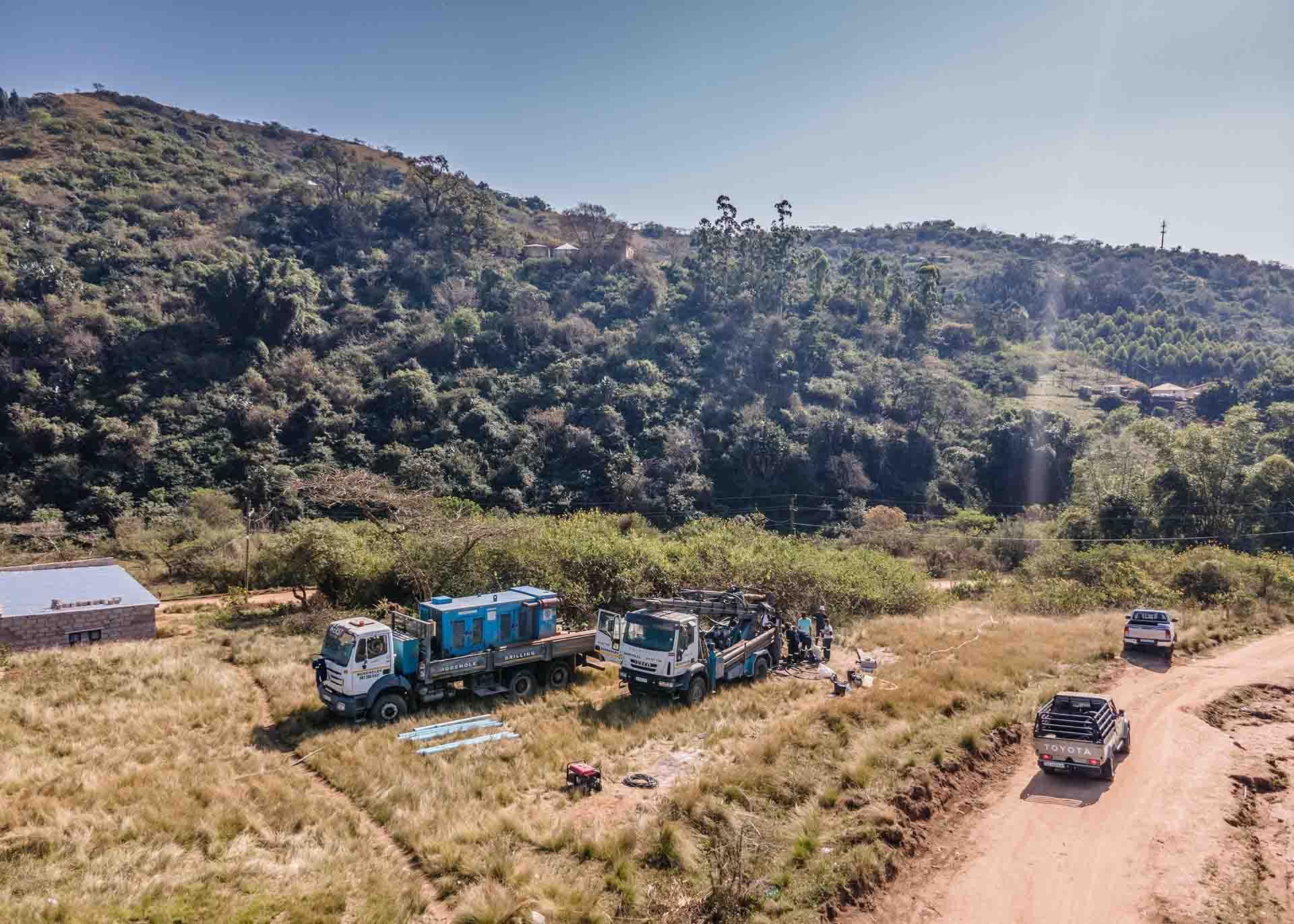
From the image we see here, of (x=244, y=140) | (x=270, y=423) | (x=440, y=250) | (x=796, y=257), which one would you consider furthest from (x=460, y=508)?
(x=244, y=140)

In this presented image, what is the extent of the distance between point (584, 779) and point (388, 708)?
21.8 ft

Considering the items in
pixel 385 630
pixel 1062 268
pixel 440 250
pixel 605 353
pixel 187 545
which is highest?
pixel 1062 268

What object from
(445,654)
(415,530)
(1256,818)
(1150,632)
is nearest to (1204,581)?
(1150,632)

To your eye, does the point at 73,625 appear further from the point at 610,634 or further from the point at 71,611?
the point at 610,634

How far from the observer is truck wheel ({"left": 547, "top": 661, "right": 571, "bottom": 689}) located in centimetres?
2166

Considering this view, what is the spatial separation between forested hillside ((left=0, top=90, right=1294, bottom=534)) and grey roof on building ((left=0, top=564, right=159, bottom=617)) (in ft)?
51.4

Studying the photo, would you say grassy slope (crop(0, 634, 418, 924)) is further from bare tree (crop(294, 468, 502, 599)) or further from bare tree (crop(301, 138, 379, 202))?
bare tree (crop(301, 138, 379, 202))

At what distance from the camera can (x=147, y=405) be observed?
2068 inches

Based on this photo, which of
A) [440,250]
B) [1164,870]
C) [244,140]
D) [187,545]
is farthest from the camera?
[244,140]

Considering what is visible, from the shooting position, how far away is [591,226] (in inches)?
3937

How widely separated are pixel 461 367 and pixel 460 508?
34.3m

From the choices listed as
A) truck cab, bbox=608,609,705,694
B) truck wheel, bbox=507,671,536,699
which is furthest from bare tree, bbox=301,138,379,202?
truck cab, bbox=608,609,705,694

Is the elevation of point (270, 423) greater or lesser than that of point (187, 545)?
greater

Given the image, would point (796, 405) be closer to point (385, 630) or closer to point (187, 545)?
point (187, 545)
